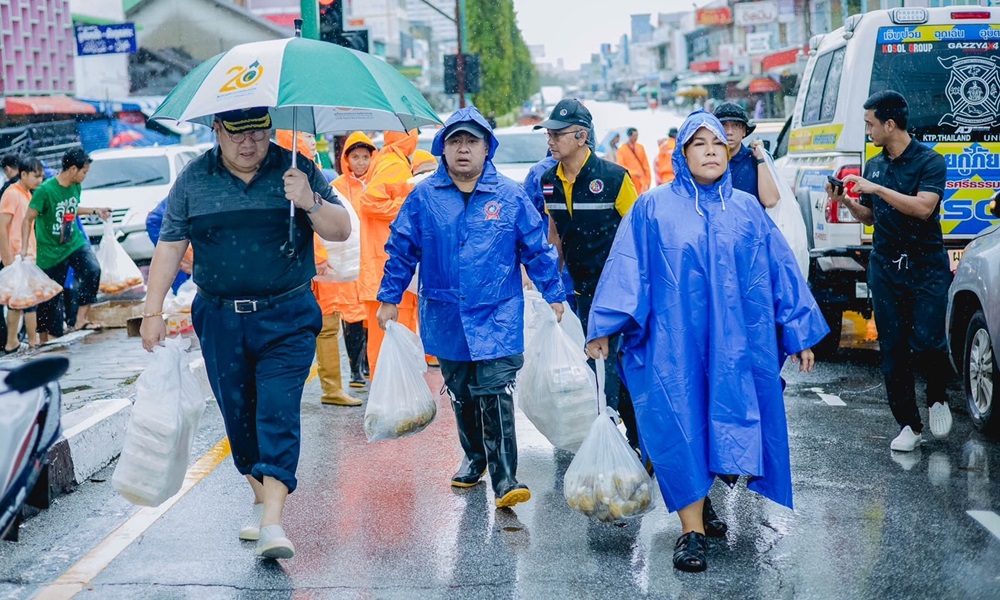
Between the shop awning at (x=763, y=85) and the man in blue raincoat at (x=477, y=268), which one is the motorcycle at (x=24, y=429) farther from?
the shop awning at (x=763, y=85)

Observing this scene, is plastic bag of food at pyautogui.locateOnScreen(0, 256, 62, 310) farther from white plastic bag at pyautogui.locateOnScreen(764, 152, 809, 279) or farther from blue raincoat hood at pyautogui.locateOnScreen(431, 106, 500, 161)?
white plastic bag at pyautogui.locateOnScreen(764, 152, 809, 279)

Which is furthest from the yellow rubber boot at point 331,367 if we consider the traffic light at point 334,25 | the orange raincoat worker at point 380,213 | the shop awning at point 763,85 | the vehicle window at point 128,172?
the shop awning at point 763,85

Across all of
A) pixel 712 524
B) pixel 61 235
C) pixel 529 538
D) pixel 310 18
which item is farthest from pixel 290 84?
pixel 310 18

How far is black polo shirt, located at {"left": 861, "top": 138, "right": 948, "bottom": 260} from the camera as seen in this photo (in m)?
6.34

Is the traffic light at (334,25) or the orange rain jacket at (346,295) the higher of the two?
the traffic light at (334,25)

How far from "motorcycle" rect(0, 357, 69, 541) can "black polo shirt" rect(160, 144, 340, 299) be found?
153 cm

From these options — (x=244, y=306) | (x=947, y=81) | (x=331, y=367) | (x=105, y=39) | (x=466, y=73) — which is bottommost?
(x=331, y=367)

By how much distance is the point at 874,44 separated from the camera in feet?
29.1

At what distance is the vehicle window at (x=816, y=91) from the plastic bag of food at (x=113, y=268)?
20.7 feet

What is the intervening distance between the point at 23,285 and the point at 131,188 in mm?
7527

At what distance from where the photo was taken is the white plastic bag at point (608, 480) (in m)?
4.89

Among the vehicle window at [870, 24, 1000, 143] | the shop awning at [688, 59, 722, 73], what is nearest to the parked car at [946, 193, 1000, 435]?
the vehicle window at [870, 24, 1000, 143]

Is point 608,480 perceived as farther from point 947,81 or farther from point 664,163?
point 664,163

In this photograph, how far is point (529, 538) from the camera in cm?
516
